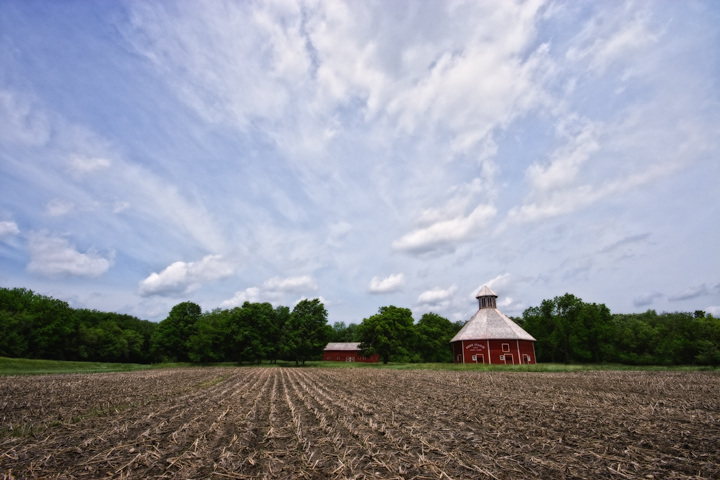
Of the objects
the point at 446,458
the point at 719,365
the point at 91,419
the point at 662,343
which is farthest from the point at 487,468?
the point at 662,343

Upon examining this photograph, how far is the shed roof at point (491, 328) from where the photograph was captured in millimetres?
59969

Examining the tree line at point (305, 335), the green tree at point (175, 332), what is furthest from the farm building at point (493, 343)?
the green tree at point (175, 332)

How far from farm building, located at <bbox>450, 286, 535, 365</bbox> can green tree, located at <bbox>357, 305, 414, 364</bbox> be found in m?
11.2

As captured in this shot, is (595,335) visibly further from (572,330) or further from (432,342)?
(432,342)

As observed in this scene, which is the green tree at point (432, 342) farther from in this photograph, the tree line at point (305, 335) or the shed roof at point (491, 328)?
the shed roof at point (491, 328)

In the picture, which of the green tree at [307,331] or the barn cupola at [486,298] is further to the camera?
the barn cupola at [486,298]

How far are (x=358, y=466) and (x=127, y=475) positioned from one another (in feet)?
16.2

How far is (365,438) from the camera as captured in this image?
34.2ft

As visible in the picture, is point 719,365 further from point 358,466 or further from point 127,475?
point 127,475

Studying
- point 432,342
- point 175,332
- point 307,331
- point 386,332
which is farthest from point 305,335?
point 432,342

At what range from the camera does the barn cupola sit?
2788 inches

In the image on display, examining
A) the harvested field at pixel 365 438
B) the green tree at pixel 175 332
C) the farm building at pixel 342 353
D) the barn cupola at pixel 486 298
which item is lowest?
the farm building at pixel 342 353

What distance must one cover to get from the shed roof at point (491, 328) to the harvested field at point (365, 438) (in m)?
43.0

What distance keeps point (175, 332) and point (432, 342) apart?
5880 cm
